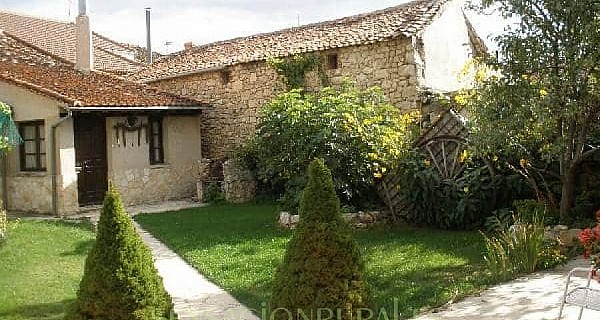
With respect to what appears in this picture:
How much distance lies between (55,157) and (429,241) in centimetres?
854

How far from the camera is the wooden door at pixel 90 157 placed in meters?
14.6

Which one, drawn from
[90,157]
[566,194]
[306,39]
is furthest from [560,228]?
[90,157]

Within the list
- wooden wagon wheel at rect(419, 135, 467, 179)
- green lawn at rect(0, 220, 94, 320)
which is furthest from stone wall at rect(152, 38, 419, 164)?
green lawn at rect(0, 220, 94, 320)

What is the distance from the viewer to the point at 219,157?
17859 mm

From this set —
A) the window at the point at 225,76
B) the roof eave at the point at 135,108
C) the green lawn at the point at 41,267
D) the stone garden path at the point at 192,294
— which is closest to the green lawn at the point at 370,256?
the stone garden path at the point at 192,294

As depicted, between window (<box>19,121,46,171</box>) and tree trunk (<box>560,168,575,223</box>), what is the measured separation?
10886 mm

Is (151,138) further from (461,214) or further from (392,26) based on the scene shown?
(461,214)

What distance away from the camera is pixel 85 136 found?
14734mm

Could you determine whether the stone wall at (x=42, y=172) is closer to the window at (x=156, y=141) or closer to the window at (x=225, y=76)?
the window at (x=156, y=141)

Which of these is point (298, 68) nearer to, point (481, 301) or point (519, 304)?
point (481, 301)

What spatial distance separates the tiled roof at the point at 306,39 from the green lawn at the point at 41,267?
7199mm

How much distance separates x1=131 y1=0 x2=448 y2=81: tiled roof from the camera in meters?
14.6

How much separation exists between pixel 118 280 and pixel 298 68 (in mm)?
11667

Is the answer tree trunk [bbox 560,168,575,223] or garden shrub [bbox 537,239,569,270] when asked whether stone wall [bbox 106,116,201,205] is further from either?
garden shrub [bbox 537,239,569,270]
